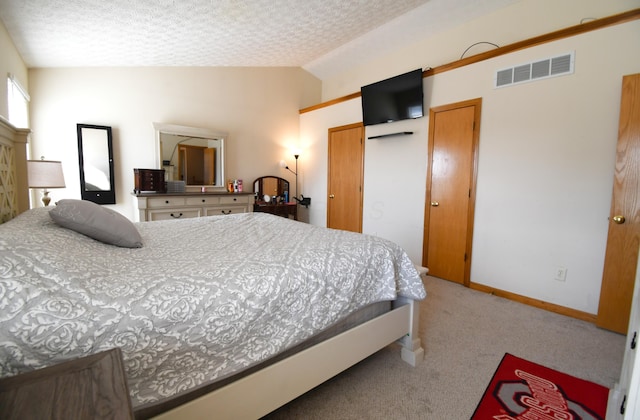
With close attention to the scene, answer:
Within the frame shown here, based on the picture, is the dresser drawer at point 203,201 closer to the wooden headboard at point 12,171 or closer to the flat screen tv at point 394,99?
the wooden headboard at point 12,171

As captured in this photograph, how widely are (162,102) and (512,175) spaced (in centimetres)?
430

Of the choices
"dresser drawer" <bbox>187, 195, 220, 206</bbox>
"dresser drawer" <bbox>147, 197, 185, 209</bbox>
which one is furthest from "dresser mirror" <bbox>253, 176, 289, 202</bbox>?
"dresser drawer" <bbox>147, 197, 185, 209</bbox>

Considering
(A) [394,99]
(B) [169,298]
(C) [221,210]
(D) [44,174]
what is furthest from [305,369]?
(A) [394,99]

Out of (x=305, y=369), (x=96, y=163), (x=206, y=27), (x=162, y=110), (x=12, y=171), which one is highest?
(x=206, y=27)

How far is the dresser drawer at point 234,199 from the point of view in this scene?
13.2ft

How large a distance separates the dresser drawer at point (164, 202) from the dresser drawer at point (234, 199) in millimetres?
546

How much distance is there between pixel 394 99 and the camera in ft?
12.0

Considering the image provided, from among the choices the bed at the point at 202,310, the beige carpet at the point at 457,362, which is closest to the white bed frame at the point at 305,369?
the bed at the point at 202,310

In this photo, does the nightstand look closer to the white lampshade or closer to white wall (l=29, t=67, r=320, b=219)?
the white lampshade

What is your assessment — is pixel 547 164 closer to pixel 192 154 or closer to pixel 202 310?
pixel 202 310

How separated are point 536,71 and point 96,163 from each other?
190 inches

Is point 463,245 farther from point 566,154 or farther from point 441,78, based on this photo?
point 441,78

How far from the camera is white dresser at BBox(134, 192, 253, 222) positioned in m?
3.39

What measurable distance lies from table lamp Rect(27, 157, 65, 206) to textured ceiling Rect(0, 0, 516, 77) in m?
1.18
